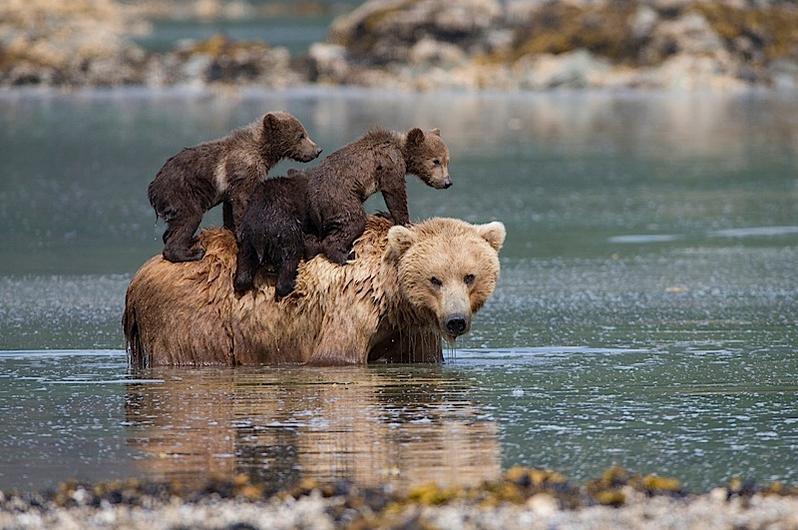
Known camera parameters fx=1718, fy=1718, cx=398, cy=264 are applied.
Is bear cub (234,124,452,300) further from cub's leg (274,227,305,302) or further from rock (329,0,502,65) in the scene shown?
rock (329,0,502,65)

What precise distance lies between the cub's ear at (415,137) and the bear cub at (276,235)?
0.72 metres

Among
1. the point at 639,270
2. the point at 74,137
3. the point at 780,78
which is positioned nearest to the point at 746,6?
the point at 780,78

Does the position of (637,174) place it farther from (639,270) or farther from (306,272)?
(306,272)

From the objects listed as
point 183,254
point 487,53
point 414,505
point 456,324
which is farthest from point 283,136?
point 487,53

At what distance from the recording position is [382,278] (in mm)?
9656

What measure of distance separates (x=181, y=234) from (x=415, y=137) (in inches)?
59.2

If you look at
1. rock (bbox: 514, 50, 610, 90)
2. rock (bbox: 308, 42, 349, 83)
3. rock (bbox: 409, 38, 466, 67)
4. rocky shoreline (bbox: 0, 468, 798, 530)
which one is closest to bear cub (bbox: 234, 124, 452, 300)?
rocky shoreline (bbox: 0, 468, 798, 530)

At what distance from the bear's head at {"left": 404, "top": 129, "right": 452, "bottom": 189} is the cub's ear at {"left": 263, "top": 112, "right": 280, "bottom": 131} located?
782 millimetres

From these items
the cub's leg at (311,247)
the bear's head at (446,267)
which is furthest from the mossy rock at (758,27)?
the bear's head at (446,267)

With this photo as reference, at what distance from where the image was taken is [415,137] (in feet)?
33.4

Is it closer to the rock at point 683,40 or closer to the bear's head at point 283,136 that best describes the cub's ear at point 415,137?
the bear's head at point 283,136

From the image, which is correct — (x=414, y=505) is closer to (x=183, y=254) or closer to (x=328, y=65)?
(x=183, y=254)

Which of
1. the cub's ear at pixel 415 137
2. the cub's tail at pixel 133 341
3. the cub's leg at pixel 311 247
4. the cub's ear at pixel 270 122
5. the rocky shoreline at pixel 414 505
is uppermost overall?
the cub's ear at pixel 270 122

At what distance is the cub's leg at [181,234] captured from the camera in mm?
9859
